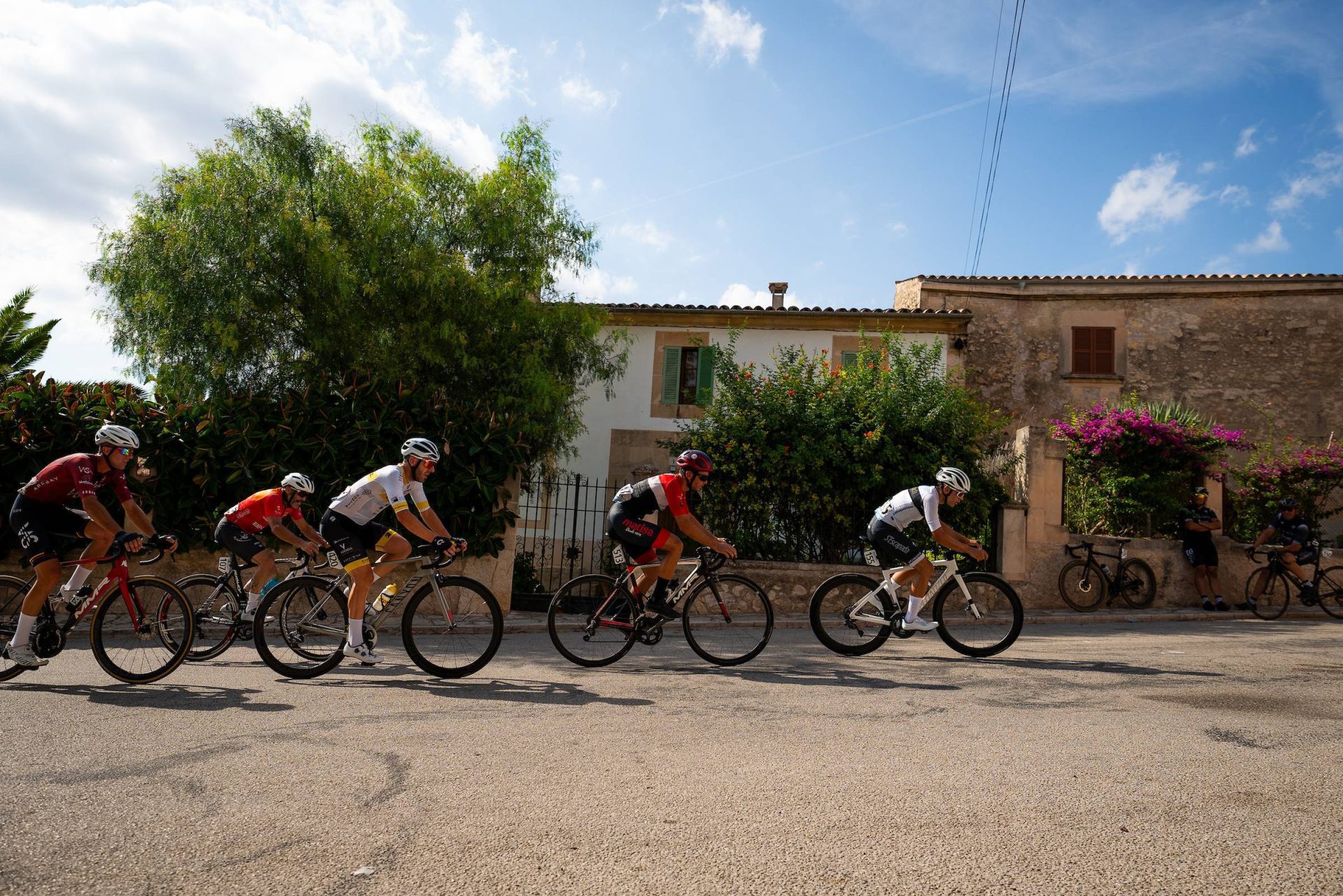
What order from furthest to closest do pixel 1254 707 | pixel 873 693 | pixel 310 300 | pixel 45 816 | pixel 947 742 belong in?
1. pixel 310 300
2. pixel 873 693
3. pixel 1254 707
4. pixel 947 742
5. pixel 45 816

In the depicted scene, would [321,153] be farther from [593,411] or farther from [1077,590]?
[1077,590]

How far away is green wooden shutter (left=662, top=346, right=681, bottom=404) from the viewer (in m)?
20.3

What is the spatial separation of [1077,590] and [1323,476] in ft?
19.9

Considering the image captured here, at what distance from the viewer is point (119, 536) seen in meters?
6.39

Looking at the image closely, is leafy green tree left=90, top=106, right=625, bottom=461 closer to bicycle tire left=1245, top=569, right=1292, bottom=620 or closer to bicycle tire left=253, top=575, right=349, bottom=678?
bicycle tire left=253, top=575, right=349, bottom=678

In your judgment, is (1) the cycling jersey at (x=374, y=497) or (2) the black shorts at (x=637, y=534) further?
(2) the black shorts at (x=637, y=534)

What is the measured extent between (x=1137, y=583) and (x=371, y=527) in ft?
35.8

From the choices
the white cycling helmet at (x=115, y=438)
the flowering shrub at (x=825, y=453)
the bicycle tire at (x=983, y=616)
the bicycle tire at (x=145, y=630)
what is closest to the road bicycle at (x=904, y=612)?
the bicycle tire at (x=983, y=616)

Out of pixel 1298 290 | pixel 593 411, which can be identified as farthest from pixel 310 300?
pixel 1298 290

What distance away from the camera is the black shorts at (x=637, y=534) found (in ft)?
Result: 24.6

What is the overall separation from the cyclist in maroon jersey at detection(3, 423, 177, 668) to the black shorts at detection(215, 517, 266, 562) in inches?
46.4

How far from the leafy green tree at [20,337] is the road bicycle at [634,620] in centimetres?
1943

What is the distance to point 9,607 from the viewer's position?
6344 millimetres

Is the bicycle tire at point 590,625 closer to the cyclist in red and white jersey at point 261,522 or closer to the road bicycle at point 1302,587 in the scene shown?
the cyclist in red and white jersey at point 261,522
